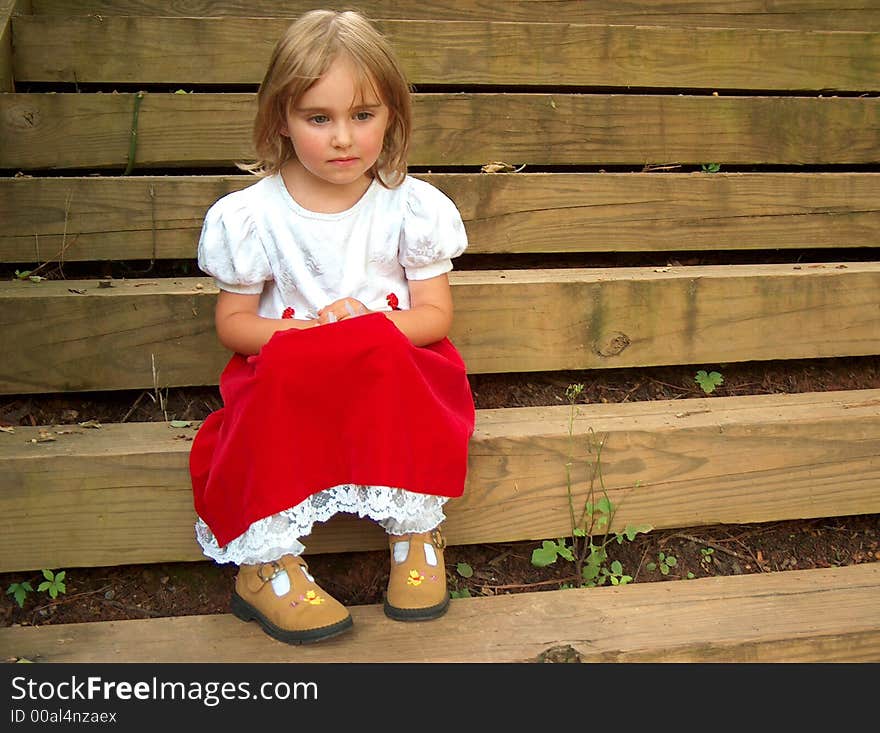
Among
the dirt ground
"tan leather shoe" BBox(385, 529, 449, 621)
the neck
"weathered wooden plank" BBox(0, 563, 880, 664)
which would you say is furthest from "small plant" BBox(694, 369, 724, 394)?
the neck

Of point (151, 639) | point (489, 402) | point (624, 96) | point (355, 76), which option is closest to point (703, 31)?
point (624, 96)

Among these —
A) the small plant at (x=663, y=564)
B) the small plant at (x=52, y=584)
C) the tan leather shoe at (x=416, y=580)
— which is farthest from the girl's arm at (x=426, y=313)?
the small plant at (x=52, y=584)

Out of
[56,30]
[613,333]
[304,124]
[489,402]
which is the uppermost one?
[56,30]

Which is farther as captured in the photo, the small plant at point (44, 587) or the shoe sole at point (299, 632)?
the small plant at point (44, 587)

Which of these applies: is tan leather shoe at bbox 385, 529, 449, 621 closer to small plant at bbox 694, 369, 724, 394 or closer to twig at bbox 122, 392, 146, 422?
twig at bbox 122, 392, 146, 422

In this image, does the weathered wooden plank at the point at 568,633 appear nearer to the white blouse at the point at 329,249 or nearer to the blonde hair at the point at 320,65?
the white blouse at the point at 329,249

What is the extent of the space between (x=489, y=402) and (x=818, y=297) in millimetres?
879

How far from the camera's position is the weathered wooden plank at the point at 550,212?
8.23ft

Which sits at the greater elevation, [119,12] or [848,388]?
[119,12]

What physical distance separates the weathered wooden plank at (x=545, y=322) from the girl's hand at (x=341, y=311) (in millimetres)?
480

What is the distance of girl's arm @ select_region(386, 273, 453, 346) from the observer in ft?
6.69

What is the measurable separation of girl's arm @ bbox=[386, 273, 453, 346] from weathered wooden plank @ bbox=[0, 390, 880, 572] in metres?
0.28

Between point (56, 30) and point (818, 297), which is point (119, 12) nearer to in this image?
point (56, 30)

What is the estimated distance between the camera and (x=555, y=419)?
2355 mm
